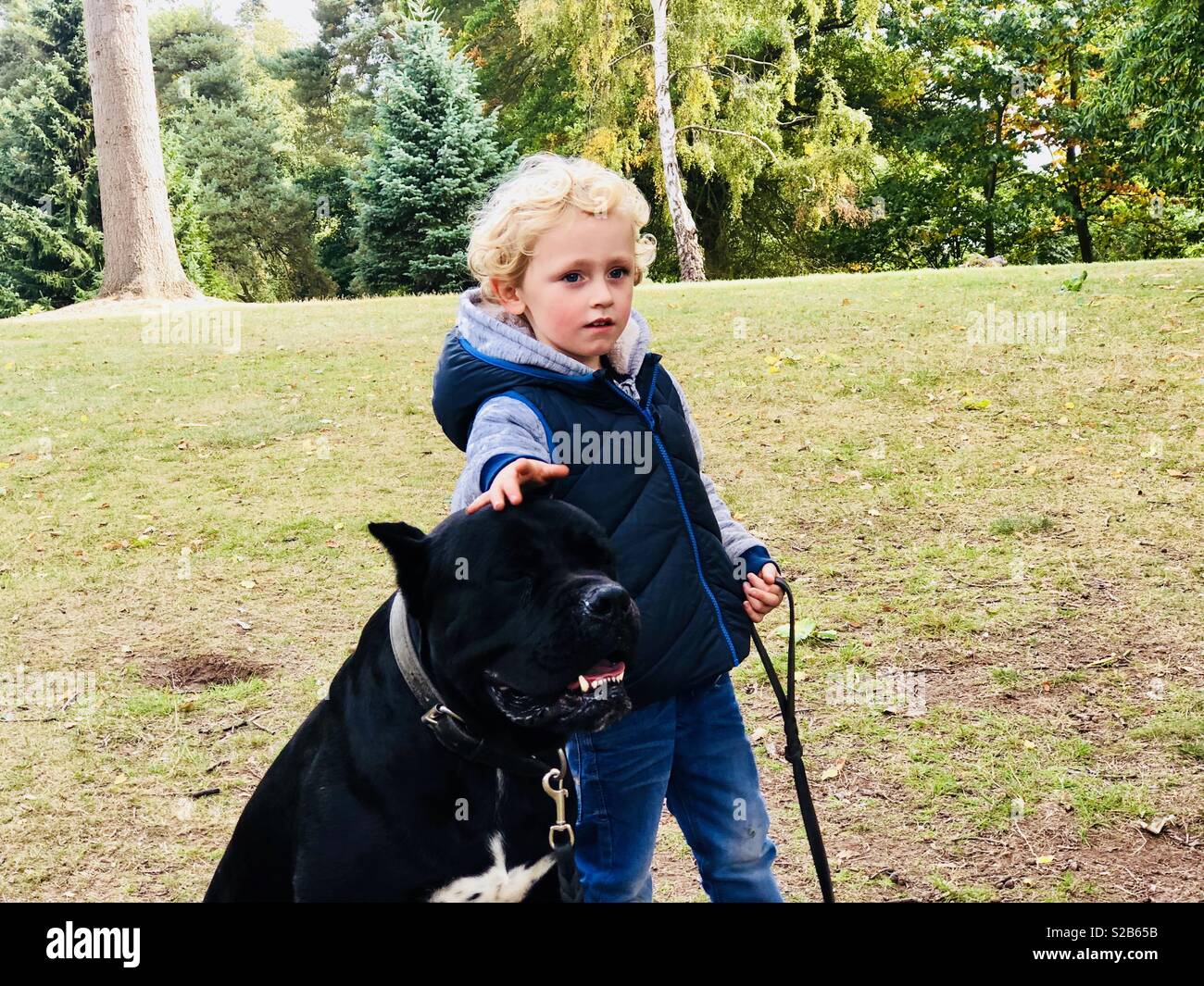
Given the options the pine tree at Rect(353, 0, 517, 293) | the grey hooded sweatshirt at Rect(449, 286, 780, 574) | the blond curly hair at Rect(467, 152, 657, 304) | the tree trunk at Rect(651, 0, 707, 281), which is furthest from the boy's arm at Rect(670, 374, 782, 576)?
the tree trunk at Rect(651, 0, 707, 281)

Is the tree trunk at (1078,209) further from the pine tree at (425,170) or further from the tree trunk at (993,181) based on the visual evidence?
the pine tree at (425,170)

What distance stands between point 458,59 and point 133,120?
26.6 feet

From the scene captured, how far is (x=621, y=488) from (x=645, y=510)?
7 centimetres

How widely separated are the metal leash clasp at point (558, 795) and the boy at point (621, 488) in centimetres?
8

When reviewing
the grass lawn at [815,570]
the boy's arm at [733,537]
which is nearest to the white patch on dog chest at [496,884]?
the boy's arm at [733,537]

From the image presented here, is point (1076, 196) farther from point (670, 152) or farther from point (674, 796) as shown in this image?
point (674, 796)

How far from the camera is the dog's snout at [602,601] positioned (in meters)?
1.99

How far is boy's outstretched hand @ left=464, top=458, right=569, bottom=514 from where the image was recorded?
1.99m

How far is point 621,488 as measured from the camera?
2373mm

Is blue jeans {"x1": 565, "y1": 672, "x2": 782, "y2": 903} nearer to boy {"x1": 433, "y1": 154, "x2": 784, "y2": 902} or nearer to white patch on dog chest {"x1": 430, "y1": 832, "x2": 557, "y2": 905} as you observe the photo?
boy {"x1": 433, "y1": 154, "x2": 784, "y2": 902}
